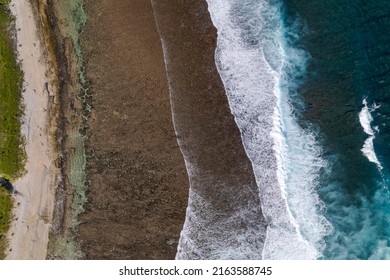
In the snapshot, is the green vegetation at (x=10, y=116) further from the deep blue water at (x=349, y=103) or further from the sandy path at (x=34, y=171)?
the deep blue water at (x=349, y=103)

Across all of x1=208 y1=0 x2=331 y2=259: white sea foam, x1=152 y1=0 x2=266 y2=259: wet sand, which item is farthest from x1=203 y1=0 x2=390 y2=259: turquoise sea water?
x1=152 y1=0 x2=266 y2=259: wet sand

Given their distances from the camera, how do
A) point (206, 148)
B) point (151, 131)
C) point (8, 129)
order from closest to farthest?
point (206, 148), point (151, 131), point (8, 129)

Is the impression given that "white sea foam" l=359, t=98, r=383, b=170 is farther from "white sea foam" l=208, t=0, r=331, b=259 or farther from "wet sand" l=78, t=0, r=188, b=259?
"wet sand" l=78, t=0, r=188, b=259

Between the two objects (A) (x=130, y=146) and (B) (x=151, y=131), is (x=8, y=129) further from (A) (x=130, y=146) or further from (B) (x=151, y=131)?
(B) (x=151, y=131)

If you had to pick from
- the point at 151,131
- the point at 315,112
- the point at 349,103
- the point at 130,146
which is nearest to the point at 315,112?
the point at 315,112

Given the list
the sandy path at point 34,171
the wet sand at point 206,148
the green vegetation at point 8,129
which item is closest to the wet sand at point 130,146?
the wet sand at point 206,148
